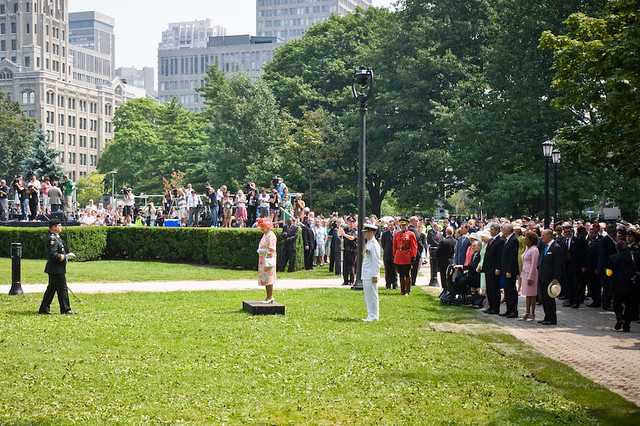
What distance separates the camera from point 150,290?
2388 centimetres

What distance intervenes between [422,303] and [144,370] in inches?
437

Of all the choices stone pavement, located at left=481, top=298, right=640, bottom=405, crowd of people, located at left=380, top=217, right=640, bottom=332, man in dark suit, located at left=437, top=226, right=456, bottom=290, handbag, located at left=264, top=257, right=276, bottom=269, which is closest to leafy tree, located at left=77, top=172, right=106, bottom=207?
man in dark suit, located at left=437, top=226, right=456, bottom=290

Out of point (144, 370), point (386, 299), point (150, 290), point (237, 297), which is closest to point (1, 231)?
point (150, 290)

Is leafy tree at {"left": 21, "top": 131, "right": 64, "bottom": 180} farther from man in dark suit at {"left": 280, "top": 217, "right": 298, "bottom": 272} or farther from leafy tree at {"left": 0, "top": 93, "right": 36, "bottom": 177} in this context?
leafy tree at {"left": 0, "top": 93, "right": 36, "bottom": 177}

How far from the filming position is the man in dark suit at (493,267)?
66.3ft

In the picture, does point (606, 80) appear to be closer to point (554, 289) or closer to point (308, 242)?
point (554, 289)

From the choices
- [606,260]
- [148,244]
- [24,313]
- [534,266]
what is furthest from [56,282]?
[148,244]

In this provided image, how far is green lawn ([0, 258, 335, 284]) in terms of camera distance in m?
27.6

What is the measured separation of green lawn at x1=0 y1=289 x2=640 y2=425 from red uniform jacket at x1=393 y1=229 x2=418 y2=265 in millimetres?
5378

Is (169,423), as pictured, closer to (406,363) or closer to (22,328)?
(406,363)

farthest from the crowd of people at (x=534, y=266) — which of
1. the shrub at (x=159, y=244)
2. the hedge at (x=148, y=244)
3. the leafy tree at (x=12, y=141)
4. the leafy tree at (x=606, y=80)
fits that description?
the leafy tree at (x=12, y=141)

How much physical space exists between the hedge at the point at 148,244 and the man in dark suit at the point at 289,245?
1.24 feet

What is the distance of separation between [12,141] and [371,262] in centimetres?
9617

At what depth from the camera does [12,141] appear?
106062 mm
